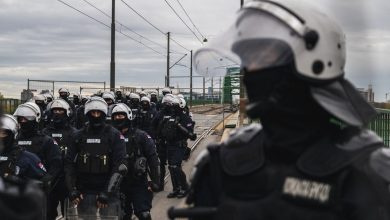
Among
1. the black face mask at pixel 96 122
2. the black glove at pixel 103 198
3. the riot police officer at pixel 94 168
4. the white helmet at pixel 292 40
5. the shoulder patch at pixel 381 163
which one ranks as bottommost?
the black glove at pixel 103 198

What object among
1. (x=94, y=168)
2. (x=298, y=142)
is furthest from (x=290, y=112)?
(x=94, y=168)

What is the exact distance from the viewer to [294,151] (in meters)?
2.17

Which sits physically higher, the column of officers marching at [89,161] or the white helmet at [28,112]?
the white helmet at [28,112]

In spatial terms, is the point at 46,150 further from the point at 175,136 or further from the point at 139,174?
the point at 175,136

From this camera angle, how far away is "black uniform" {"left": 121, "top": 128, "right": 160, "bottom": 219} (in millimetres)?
8203

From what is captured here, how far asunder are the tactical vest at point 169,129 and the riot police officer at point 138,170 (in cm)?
345

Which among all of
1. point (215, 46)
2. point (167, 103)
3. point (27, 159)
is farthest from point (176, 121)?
point (215, 46)

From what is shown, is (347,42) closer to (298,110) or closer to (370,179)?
(298,110)

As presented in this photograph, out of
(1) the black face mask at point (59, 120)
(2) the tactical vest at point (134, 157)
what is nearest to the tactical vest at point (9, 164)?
(2) the tactical vest at point (134, 157)

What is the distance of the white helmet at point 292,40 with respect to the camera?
86.8 inches

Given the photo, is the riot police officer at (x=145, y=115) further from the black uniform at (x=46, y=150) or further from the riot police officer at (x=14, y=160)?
the riot police officer at (x=14, y=160)

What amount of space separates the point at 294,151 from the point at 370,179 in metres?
0.27

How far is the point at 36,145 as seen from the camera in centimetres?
816

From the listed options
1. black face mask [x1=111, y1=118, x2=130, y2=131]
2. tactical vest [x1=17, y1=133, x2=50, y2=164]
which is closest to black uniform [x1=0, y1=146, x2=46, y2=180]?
tactical vest [x1=17, y1=133, x2=50, y2=164]
